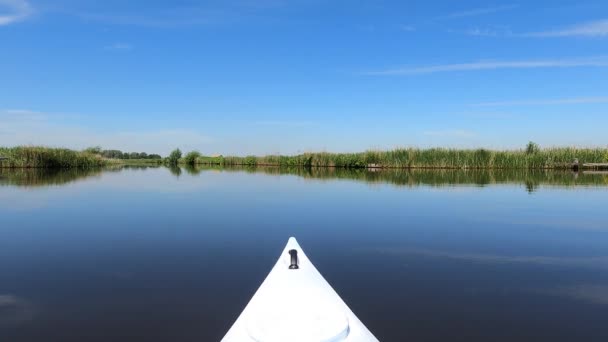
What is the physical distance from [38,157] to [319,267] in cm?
3487

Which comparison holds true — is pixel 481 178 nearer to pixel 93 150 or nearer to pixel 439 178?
pixel 439 178

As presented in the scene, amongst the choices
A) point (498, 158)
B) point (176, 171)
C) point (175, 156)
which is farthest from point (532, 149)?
point (175, 156)

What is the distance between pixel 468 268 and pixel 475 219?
4265 millimetres

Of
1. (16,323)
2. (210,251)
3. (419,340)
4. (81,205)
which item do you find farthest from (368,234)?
(81,205)

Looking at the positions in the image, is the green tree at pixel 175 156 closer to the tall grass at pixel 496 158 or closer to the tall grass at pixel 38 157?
the tall grass at pixel 38 157

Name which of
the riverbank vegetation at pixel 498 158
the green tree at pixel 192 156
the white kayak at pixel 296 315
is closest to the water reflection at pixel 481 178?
the riverbank vegetation at pixel 498 158

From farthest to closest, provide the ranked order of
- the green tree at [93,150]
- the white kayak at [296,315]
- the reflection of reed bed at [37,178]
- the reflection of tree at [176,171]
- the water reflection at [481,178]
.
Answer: the green tree at [93,150] → the reflection of tree at [176,171] → the water reflection at [481,178] → the reflection of reed bed at [37,178] → the white kayak at [296,315]

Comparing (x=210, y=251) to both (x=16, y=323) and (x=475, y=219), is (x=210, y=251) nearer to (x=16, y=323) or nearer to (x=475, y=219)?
(x=16, y=323)

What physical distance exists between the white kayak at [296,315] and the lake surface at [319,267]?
0.71 m

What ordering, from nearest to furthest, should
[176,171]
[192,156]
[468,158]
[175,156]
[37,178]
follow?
[37,178] < [468,158] < [176,171] < [192,156] < [175,156]

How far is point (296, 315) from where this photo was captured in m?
2.68

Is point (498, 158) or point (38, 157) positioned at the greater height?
point (38, 157)

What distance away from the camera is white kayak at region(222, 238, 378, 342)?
245 cm

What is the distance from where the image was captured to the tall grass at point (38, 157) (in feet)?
105
